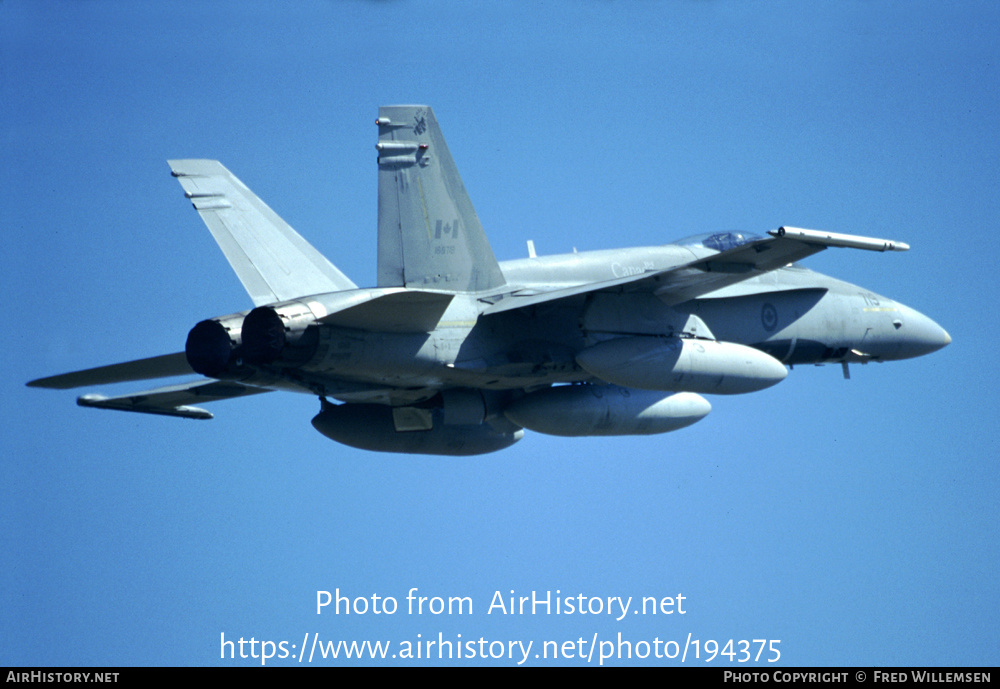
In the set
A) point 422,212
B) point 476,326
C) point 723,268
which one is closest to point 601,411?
point 476,326

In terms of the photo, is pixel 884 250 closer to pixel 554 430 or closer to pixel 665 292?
pixel 665 292

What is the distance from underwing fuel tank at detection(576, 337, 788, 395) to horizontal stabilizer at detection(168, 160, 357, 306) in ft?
13.3

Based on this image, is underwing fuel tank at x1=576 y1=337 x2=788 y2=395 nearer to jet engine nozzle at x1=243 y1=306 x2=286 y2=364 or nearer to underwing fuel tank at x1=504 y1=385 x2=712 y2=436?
underwing fuel tank at x1=504 y1=385 x2=712 y2=436

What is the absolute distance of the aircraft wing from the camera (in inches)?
563

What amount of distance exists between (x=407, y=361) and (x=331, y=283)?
2.89 metres

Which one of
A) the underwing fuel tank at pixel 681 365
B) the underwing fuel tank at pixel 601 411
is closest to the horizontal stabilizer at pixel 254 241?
the underwing fuel tank at pixel 601 411

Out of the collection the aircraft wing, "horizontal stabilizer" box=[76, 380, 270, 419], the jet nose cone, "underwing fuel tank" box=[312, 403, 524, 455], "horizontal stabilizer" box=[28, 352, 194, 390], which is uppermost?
the aircraft wing

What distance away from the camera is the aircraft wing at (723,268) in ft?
46.9

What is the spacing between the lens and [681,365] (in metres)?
16.2

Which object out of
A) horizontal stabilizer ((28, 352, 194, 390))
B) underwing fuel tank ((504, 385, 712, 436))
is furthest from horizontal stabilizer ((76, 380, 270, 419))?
underwing fuel tank ((504, 385, 712, 436))

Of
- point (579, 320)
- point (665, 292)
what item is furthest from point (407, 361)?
point (665, 292)

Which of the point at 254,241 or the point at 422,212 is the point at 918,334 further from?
the point at 254,241
